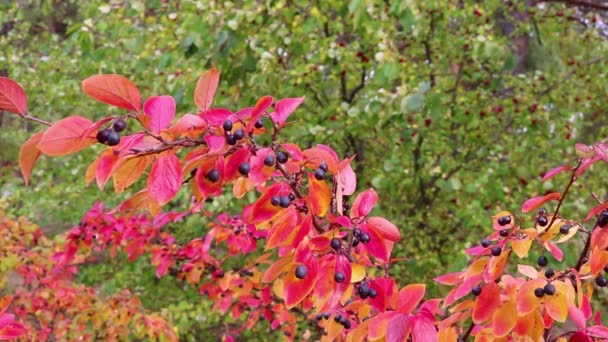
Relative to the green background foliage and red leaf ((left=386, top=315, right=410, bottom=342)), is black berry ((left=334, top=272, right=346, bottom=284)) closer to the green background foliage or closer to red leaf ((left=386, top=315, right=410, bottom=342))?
red leaf ((left=386, top=315, right=410, bottom=342))

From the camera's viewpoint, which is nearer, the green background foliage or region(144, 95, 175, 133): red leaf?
region(144, 95, 175, 133): red leaf

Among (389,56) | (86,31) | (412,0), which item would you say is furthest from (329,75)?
(86,31)

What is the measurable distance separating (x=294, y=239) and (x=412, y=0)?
5.66 ft

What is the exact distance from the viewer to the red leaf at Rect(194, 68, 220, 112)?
1021 mm

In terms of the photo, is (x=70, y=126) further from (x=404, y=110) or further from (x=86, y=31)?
(x=86, y=31)

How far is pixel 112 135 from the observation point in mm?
858

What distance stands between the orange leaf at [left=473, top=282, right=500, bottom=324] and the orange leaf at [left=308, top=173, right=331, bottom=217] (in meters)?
0.41

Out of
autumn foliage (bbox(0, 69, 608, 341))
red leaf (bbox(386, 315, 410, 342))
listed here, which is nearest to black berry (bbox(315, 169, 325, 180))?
autumn foliage (bbox(0, 69, 608, 341))

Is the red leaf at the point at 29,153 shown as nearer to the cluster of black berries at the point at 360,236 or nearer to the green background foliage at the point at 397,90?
the cluster of black berries at the point at 360,236

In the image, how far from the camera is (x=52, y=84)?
4754 millimetres

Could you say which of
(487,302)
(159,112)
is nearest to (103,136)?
(159,112)

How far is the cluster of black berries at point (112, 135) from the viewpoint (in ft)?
2.80

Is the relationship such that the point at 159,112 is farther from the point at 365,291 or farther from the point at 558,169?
the point at 558,169

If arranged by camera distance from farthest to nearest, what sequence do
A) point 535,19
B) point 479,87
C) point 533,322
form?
1. point 535,19
2. point 479,87
3. point 533,322
